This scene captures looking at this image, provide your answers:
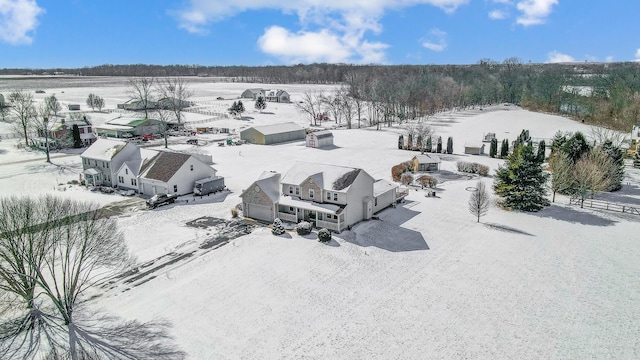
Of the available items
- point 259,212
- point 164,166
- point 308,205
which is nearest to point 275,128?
point 164,166

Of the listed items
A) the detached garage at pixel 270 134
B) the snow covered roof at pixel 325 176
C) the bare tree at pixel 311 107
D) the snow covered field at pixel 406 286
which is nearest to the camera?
the snow covered field at pixel 406 286

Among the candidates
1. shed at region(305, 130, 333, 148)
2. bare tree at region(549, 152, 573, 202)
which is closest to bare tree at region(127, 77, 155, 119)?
shed at region(305, 130, 333, 148)

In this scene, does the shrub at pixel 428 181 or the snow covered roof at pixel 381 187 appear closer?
the snow covered roof at pixel 381 187

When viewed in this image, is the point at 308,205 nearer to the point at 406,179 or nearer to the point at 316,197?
the point at 316,197

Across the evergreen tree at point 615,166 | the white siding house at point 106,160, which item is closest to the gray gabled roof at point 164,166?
the white siding house at point 106,160

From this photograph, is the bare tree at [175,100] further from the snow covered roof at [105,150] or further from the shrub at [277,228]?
the shrub at [277,228]

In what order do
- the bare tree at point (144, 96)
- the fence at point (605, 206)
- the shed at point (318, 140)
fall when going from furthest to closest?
the bare tree at point (144, 96), the shed at point (318, 140), the fence at point (605, 206)

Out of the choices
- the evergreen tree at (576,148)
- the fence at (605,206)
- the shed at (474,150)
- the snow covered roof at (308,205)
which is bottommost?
the fence at (605,206)
